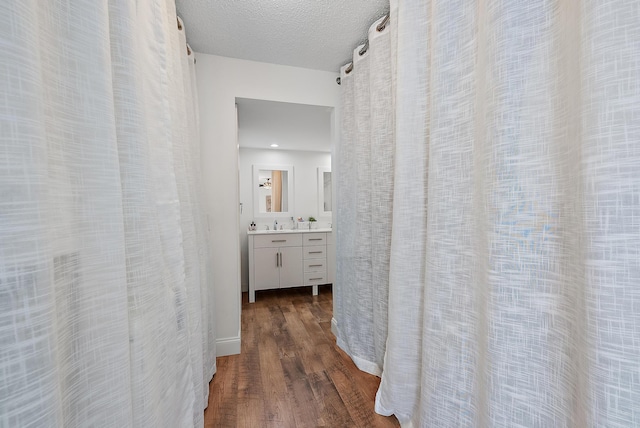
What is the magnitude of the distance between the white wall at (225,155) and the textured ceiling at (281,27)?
12 centimetres

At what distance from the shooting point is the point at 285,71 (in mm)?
2127

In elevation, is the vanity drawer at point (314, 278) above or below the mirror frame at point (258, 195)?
below

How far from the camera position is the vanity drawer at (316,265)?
354 centimetres

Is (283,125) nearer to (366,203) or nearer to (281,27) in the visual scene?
(281,27)

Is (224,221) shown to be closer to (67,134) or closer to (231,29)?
(231,29)

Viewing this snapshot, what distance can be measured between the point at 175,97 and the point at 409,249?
133 cm

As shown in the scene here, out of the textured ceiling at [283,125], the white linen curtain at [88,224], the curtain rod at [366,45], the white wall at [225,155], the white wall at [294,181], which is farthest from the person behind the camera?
the white wall at [294,181]

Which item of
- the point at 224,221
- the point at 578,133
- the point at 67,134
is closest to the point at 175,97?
the point at 67,134

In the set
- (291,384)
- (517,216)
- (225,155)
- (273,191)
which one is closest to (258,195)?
(273,191)

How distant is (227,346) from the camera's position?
2004mm

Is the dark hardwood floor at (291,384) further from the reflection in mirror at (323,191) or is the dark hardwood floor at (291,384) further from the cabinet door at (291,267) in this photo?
the reflection in mirror at (323,191)

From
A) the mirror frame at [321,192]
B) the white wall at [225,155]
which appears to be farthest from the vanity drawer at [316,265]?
the white wall at [225,155]

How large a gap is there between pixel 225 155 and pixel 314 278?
222cm

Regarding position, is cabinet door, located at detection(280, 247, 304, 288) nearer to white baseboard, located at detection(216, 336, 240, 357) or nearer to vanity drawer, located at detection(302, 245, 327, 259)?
vanity drawer, located at detection(302, 245, 327, 259)
